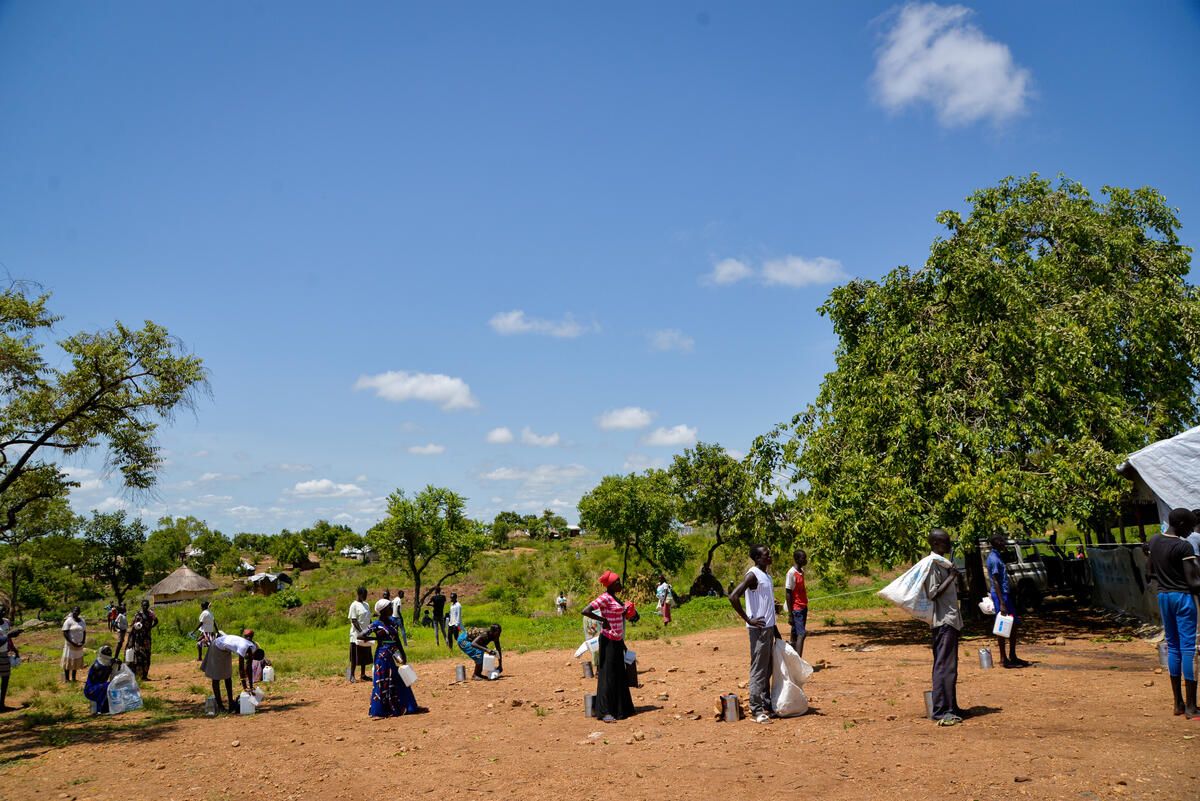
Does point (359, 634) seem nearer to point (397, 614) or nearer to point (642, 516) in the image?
point (397, 614)

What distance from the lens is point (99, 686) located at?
14.1m

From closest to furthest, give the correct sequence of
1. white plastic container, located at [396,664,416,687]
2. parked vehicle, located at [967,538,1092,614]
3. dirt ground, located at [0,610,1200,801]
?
dirt ground, located at [0,610,1200,801] → white plastic container, located at [396,664,416,687] → parked vehicle, located at [967,538,1092,614]

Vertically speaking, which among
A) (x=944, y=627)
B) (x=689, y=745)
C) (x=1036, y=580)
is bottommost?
(x=689, y=745)

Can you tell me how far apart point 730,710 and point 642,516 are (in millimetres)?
27392

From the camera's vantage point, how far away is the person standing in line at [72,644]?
1919 centimetres

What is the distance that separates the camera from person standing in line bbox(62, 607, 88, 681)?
1919 centimetres

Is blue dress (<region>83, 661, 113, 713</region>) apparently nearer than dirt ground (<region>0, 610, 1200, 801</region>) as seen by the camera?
No

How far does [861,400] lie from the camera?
17.6 meters

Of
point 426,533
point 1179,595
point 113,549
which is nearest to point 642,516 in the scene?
point 426,533

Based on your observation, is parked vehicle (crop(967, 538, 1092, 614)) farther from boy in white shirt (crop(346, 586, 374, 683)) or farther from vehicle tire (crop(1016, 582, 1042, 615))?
boy in white shirt (crop(346, 586, 374, 683))

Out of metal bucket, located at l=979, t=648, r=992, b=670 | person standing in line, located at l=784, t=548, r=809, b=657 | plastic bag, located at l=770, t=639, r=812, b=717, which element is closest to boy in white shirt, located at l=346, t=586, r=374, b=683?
person standing in line, located at l=784, t=548, r=809, b=657

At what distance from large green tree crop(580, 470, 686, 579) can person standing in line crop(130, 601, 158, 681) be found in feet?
68.8

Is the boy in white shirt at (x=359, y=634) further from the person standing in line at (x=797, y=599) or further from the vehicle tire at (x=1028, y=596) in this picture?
the vehicle tire at (x=1028, y=596)

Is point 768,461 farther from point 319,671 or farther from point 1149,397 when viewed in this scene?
point 319,671
